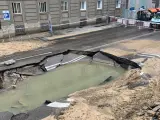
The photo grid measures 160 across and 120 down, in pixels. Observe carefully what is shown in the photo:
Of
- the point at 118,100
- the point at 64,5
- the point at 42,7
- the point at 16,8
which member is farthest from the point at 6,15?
the point at 118,100

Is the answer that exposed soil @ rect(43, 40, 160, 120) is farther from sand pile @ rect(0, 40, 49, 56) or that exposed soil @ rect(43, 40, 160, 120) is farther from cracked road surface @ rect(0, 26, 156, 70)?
sand pile @ rect(0, 40, 49, 56)

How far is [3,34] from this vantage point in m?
17.8

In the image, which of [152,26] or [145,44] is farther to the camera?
[152,26]

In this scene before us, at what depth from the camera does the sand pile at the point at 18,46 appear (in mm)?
14323

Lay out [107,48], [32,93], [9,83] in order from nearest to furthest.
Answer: [32,93]
[9,83]
[107,48]

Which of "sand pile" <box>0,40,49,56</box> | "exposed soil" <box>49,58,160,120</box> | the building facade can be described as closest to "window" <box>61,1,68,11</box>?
the building facade

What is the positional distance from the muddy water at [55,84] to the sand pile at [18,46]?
4414 millimetres

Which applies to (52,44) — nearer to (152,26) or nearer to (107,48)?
(107,48)

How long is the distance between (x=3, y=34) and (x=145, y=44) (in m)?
11.5

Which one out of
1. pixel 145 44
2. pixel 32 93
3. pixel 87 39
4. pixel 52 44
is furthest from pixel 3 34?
pixel 145 44

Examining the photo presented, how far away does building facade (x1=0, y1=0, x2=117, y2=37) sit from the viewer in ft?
59.3

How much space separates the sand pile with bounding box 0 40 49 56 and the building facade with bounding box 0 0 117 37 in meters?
2.50

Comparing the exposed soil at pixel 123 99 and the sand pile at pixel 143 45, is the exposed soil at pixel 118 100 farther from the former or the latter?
the sand pile at pixel 143 45

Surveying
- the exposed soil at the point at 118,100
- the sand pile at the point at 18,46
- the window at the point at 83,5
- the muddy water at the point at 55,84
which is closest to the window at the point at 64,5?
the window at the point at 83,5
